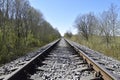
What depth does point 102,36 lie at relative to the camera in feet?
128

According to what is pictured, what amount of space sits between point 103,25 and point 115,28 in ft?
20.9

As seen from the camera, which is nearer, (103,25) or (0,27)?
(0,27)

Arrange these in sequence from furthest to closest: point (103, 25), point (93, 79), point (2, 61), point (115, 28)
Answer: point (103, 25), point (115, 28), point (2, 61), point (93, 79)

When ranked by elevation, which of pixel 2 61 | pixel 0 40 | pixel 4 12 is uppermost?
pixel 4 12

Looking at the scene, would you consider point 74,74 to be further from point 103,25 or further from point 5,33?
point 103,25

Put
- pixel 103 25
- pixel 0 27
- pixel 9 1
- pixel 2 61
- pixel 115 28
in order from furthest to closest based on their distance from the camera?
1. pixel 103 25
2. pixel 115 28
3. pixel 9 1
4. pixel 0 27
5. pixel 2 61

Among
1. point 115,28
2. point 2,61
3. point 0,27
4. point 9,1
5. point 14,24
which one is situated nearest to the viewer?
point 2,61

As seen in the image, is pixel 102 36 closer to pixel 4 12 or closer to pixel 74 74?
pixel 4 12

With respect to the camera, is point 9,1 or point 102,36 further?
point 102,36

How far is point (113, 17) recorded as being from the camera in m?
34.2

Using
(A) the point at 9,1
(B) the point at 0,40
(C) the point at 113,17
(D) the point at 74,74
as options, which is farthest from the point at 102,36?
(D) the point at 74,74

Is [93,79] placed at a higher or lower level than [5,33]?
lower

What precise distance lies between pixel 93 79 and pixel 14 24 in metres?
15.7

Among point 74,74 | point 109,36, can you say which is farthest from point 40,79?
point 109,36
